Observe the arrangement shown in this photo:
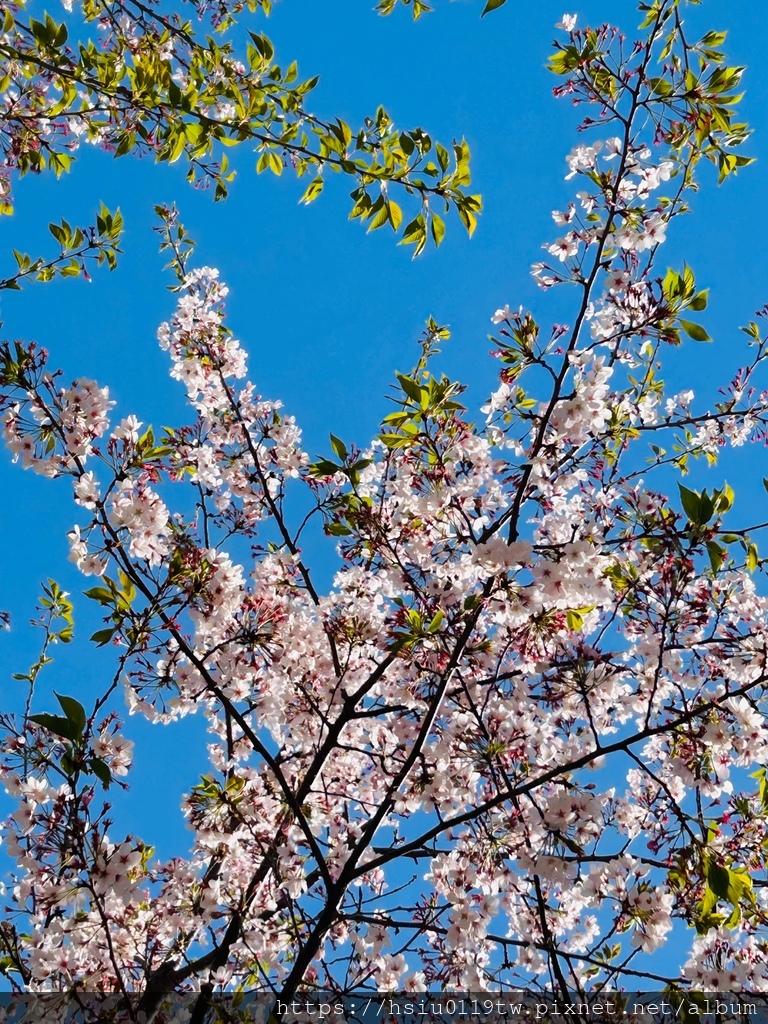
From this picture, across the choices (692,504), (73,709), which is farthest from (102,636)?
(692,504)

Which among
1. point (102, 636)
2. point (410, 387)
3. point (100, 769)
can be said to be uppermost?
point (410, 387)

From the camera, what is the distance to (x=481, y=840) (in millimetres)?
3861

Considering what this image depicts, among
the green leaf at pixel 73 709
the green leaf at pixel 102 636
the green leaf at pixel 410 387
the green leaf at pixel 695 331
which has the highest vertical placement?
the green leaf at pixel 695 331

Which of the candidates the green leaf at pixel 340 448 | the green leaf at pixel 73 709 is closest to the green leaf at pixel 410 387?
the green leaf at pixel 340 448

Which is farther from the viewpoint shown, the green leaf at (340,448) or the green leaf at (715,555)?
the green leaf at (340,448)

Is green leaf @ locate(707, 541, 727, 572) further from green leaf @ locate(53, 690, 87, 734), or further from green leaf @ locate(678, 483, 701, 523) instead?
green leaf @ locate(53, 690, 87, 734)

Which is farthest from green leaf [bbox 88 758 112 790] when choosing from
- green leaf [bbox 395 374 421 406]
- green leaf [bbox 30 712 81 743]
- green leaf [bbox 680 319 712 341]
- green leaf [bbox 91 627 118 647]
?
green leaf [bbox 680 319 712 341]

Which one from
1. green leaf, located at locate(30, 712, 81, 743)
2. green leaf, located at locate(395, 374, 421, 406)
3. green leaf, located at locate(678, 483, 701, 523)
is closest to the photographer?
green leaf, located at locate(30, 712, 81, 743)

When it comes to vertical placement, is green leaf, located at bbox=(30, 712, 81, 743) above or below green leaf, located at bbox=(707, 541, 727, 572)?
below

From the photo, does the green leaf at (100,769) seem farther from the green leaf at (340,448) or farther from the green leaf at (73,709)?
the green leaf at (340,448)

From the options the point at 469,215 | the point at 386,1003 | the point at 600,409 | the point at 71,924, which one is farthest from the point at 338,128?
the point at 386,1003

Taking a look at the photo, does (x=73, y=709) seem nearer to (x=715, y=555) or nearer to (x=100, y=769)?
(x=100, y=769)

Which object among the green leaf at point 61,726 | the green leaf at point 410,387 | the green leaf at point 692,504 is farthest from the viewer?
the green leaf at point 410,387

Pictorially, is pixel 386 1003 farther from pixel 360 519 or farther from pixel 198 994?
pixel 360 519
